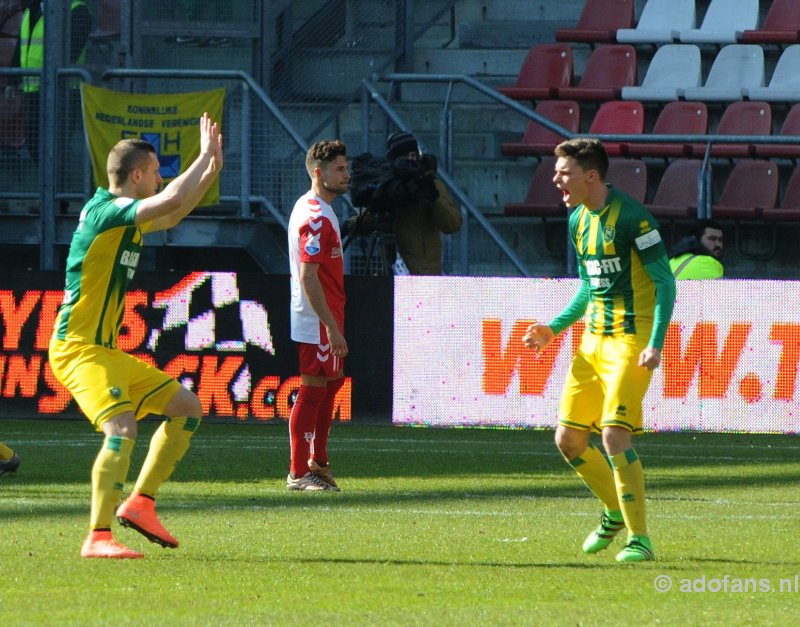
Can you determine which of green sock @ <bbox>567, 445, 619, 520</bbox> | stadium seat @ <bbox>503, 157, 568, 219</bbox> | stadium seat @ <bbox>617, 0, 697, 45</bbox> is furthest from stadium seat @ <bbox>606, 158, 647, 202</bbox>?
green sock @ <bbox>567, 445, 619, 520</bbox>

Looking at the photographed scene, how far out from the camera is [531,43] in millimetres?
21438

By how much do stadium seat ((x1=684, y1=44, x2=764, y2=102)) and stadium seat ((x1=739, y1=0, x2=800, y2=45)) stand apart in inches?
8.9

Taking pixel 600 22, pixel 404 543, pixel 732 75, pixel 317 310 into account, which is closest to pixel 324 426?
pixel 317 310

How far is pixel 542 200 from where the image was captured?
18219 mm

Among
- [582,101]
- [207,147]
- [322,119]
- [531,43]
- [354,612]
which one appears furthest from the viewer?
[531,43]

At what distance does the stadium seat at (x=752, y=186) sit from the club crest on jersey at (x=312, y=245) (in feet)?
30.5

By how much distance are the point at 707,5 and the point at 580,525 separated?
15082mm

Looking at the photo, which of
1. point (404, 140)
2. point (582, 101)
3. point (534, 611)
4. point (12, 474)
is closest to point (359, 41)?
point (582, 101)

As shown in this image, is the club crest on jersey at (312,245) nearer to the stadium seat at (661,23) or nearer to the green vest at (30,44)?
the green vest at (30,44)

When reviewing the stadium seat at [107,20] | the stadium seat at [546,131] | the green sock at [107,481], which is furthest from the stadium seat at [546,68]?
the green sock at [107,481]

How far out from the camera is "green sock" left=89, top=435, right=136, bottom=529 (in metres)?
6.74

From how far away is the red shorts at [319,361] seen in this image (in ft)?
32.1

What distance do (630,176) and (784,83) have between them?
2.97 m

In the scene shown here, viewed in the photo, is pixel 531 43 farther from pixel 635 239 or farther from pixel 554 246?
pixel 635 239
